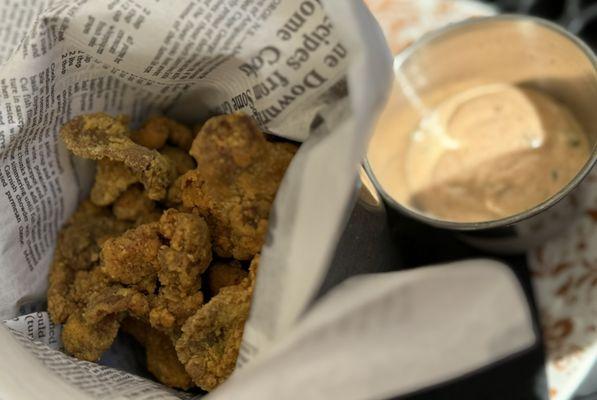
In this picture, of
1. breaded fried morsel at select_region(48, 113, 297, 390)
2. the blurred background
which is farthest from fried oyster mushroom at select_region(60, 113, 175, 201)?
the blurred background

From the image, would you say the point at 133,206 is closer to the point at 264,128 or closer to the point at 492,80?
the point at 264,128

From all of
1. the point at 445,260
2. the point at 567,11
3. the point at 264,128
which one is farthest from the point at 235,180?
the point at 567,11

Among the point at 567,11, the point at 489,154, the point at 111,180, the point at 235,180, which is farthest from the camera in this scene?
the point at 567,11

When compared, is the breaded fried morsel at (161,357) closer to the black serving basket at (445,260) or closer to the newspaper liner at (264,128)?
the newspaper liner at (264,128)

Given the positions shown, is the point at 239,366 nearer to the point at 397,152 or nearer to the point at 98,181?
the point at 98,181

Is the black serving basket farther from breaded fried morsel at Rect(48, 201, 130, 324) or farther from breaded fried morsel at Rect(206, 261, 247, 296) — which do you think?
breaded fried morsel at Rect(48, 201, 130, 324)

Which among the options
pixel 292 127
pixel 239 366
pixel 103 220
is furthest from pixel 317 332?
pixel 103 220
